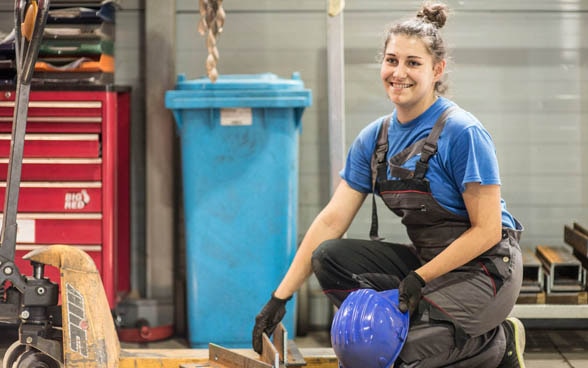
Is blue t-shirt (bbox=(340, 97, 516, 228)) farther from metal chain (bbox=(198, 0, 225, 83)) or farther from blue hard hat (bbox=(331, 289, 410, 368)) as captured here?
metal chain (bbox=(198, 0, 225, 83))

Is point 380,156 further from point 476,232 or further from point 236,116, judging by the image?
point 236,116

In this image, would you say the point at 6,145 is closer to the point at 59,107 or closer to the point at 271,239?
the point at 59,107

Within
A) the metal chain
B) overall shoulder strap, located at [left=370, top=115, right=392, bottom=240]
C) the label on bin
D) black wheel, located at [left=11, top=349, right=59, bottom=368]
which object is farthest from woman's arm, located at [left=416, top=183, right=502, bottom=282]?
the metal chain

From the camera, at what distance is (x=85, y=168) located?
14.0 ft

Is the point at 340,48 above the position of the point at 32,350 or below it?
above

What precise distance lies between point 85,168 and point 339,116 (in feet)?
4.01

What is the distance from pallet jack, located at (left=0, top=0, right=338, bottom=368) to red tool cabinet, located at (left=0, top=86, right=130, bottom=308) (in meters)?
0.93

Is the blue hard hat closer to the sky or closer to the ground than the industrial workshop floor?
closer to the sky

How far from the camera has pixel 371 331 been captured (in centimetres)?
299

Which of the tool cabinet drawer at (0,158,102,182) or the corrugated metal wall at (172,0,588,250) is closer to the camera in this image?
the tool cabinet drawer at (0,158,102,182)

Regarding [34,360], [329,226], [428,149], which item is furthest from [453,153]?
[34,360]

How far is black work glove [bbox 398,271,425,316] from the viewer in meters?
3.04

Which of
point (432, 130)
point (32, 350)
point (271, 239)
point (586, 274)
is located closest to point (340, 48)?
point (271, 239)

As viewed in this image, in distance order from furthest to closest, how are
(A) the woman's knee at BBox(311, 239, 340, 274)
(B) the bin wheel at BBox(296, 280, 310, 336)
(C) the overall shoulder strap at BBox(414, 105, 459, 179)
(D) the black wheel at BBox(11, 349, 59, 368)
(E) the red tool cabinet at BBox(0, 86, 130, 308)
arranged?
(B) the bin wheel at BBox(296, 280, 310, 336)
(E) the red tool cabinet at BBox(0, 86, 130, 308)
(A) the woman's knee at BBox(311, 239, 340, 274)
(D) the black wheel at BBox(11, 349, 59, 368)
(C) the overall shoulder strap at BBox(414, 105, 459, 179)
